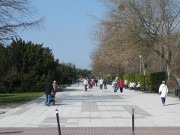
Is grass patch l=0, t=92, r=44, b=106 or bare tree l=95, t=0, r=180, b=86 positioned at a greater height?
bare tree l=95, t=0, r=180, b=86

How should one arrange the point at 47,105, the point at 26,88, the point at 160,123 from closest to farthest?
1. the point at 160,123
2. the point at 47,105
3. the point at 26,88

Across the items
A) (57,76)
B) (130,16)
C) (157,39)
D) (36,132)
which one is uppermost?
(130,16)

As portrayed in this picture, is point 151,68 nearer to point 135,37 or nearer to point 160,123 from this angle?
point 135,37

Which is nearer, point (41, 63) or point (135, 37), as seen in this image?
point (135, 37)

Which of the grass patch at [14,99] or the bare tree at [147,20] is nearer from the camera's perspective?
the grass patch at [14,99]

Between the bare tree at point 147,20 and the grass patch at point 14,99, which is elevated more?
the bare tree at point 147,20

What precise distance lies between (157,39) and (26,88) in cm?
1897

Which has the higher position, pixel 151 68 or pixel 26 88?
pixel 151 68

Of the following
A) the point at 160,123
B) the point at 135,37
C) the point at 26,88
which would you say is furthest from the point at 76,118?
the point at 26,88

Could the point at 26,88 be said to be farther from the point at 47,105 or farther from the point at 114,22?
the point at 47,105

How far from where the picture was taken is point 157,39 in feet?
105

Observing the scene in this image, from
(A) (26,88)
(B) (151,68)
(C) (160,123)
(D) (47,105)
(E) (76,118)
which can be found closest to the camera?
(C) (160,123)

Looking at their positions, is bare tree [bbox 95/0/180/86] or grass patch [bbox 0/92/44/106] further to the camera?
bare tree [bbox 95/0/180/86]

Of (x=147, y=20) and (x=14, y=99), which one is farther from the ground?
(x=147, y=20)
